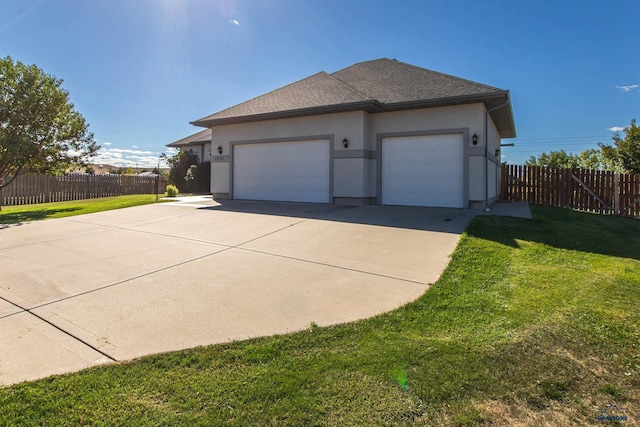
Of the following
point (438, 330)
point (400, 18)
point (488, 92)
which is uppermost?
point (400, 18)

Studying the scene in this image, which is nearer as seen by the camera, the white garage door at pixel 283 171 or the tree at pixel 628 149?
the white garage door at pixel 283 171

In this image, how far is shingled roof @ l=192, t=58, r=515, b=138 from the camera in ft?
36.2

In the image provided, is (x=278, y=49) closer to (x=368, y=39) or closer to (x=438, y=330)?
(x=368, y=39)

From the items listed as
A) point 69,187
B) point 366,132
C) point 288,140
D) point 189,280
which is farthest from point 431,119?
point 69,187

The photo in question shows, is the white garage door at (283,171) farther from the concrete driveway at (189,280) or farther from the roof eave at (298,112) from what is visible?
the concrete driveway at (189,280)

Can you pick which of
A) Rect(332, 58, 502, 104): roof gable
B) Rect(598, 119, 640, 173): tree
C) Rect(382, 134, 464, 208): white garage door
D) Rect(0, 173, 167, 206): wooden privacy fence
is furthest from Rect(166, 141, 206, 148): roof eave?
Rect(598, 119, 640, 173): tree

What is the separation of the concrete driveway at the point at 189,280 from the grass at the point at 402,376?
1.11 feet

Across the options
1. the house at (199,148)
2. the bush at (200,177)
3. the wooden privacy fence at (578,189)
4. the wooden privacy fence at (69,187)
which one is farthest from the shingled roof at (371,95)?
the wooden privacy fence at (69,187)

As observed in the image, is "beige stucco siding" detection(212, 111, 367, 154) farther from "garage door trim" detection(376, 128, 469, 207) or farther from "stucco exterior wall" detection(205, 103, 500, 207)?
"garage door trim" detection(376, 128, 469, 207)

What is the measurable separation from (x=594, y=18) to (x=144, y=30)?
1532 cm

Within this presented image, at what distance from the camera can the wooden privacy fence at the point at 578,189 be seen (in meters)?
13.6

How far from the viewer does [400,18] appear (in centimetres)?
1180

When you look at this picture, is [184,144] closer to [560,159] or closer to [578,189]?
[578,189]

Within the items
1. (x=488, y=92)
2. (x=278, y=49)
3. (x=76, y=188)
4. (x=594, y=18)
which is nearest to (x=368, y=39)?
(x=278, y=49)
